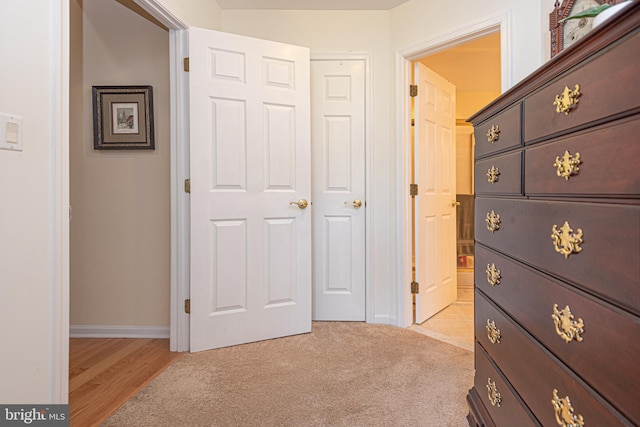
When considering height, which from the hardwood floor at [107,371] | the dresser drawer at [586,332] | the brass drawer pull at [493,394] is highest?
the dresser drawer at [586,332]

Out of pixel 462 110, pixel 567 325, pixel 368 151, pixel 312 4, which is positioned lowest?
pixel 567 325

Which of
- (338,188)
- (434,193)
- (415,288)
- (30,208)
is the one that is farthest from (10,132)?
(434,193)

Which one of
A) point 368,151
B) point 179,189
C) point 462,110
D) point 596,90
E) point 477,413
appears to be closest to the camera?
point 596,90

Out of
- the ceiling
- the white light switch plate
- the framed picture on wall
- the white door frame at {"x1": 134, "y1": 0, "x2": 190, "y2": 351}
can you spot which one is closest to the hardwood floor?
the white door frame at {"x1": 134, "y1": 0, "x2": 190, "y2": 351}

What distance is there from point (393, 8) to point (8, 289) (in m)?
2.85

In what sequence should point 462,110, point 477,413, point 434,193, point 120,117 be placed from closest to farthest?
point 477,413, point 120,117, point 434,193, point 462,110

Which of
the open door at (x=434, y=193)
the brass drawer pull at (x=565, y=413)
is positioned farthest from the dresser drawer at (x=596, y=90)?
the open door at (x=434, y=193)

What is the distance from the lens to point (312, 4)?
277 centimetres

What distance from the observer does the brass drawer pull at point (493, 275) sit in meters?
1.22

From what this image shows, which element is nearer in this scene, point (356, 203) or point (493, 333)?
point (493, 333)

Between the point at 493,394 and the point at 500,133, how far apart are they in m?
0.88

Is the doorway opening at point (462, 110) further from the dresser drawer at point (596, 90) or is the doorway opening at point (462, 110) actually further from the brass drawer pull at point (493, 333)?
the dresser drawer at point (596, 90)

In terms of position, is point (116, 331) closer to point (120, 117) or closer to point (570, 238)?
point (120, 117)

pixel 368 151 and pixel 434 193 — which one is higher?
pixel 368 151
